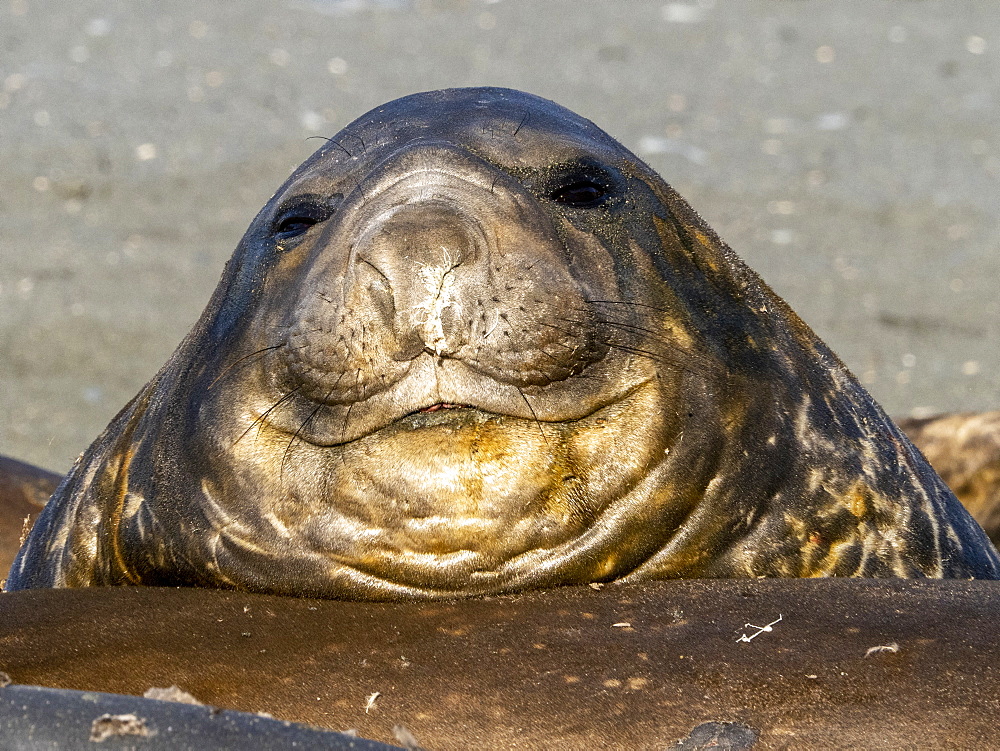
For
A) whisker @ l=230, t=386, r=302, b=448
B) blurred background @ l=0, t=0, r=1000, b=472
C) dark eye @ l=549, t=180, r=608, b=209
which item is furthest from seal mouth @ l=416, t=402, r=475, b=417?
blurred background @ l=0, t=0, r=1000, b=472

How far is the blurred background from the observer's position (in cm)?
917

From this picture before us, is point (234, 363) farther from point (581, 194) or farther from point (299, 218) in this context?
point (581, 194)

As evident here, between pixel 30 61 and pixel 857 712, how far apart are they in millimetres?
11357

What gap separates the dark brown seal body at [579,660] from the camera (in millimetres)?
2086

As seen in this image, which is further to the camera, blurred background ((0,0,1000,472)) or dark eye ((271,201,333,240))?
blurred background ((0,0,1000,472))

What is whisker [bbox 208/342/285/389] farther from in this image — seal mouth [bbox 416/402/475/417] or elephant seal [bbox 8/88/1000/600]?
seal mouth [bbox 416/402/475/417]

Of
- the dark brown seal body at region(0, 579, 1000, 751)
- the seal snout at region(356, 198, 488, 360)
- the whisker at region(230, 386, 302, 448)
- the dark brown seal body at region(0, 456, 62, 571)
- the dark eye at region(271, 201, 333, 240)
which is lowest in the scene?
the dark brown seal body at region(0, 579, 1000, 751)

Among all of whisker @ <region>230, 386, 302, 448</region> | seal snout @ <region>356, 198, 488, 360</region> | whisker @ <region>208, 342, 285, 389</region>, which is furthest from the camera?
whisker @ <region>208, 342, 285, 389</region>

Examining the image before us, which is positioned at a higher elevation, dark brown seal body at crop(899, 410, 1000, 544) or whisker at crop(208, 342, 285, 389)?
whisker at crop(208, 342, 285, 389)

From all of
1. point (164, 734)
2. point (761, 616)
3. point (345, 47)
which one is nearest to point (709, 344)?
point (761, 616)

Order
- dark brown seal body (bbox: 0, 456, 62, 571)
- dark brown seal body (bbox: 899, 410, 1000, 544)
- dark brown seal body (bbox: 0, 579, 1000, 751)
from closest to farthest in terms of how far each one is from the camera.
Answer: dark brown seal body (bbox: 0, 579, 1000, 751), dark brown seal body (bbox: 0, 456, 62, 571), dark brown seal body (bbox: 899, 410, 1000, 544)

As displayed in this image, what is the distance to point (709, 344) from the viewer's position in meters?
3.10

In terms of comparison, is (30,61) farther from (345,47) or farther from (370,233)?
(370,233)

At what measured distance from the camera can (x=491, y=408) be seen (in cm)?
269
